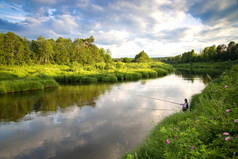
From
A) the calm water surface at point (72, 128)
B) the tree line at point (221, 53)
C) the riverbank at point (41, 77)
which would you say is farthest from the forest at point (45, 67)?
the tree line at point (221, 53)

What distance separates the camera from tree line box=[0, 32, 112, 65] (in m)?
30.4

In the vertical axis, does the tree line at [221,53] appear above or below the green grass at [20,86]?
above

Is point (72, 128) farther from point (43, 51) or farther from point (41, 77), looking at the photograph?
point (43, 51)

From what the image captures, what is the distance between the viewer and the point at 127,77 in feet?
112

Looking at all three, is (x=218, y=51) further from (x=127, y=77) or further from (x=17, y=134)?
(x=17, y=134)

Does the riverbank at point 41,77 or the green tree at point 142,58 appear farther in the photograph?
the green tree at point 142,58

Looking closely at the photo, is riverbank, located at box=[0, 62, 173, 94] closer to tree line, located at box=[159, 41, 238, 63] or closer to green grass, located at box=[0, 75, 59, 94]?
Result: green grass, located at box=[0, 75, 59, 94]

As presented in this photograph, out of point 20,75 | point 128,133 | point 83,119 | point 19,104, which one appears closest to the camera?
point 128,133

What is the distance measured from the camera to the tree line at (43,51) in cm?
3037

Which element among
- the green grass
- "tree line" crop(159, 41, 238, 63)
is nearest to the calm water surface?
the green grass

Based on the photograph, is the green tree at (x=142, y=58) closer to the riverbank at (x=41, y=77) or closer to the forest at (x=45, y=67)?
the forest at (x=45, y=67)

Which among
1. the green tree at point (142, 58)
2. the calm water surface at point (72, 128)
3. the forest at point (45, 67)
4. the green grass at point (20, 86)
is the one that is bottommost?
the calm water surface at point (72, 128)

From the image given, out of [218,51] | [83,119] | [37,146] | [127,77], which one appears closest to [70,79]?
[127,77]

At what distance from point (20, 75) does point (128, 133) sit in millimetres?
25644
